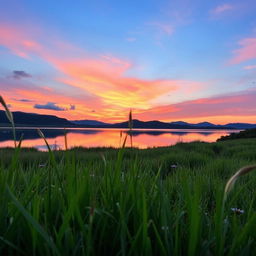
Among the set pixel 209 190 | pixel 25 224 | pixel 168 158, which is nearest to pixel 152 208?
pixel 25 224

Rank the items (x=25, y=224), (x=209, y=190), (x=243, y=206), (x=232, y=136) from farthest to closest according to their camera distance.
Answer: (x=232, y=136) → (x=209, y=190) → (x=243, y=206) → (x=25, y=224)

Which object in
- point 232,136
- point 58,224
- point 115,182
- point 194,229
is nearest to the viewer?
point 194,229

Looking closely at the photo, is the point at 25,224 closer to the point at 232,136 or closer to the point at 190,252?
Answer: the point at 190,252

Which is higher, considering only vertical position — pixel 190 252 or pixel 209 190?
pixel 190 252

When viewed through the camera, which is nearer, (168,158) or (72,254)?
(72,254)

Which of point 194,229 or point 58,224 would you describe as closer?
point 194,229

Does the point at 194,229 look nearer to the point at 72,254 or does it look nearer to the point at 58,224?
the point at 72,254

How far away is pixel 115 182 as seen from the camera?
1405 mm

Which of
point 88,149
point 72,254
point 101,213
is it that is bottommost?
point 88,149

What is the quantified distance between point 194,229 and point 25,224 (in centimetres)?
76

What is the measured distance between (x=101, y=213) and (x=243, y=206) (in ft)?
4.49

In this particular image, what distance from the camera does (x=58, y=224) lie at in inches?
49.8

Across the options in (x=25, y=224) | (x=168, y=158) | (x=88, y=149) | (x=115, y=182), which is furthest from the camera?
(x=88, y=149)

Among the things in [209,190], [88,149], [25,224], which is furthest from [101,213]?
[88,149]
